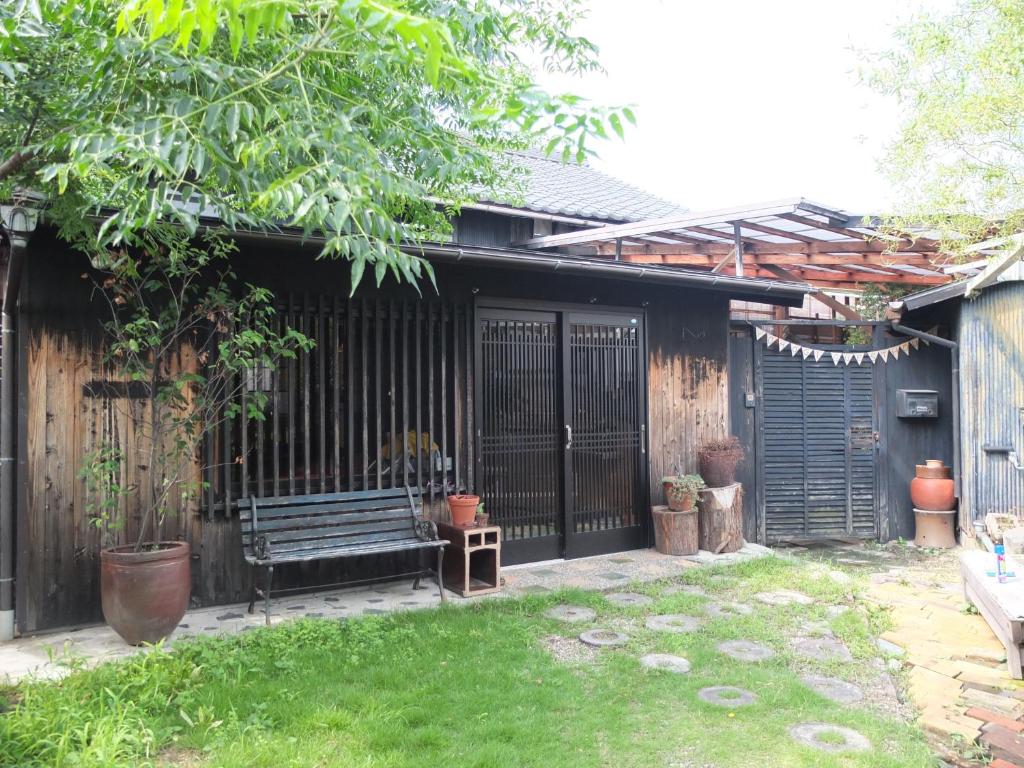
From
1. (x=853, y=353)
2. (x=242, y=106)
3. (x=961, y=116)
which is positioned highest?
(x=961, y=116)

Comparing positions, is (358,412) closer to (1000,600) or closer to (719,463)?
(719,463)

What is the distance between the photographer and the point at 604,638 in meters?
4.36

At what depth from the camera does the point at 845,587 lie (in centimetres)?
554

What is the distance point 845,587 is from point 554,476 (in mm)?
2386

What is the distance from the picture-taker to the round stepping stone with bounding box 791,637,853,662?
405 cm

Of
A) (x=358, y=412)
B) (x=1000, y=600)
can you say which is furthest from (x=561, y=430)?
(x=1000, y=600)

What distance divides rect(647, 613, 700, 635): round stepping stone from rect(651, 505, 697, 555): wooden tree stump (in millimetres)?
1753

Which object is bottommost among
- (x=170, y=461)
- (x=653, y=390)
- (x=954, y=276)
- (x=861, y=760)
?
(x=861, y=760)

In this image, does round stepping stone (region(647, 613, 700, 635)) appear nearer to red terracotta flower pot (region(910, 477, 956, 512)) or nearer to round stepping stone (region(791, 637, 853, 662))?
round stepping stone (region(791, 637, 853, 662))

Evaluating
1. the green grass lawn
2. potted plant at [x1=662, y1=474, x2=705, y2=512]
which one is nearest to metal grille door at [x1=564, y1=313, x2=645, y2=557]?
potted plant at [x1=662, y1=474, x2=705, y2=512]

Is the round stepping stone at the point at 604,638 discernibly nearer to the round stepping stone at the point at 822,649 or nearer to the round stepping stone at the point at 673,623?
the round stepping stone at the point at 673,623

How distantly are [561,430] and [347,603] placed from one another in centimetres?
232

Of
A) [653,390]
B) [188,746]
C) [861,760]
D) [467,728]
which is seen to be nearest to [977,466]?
[653,390]

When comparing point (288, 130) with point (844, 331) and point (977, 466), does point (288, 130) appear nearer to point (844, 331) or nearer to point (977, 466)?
point (977, 466)
